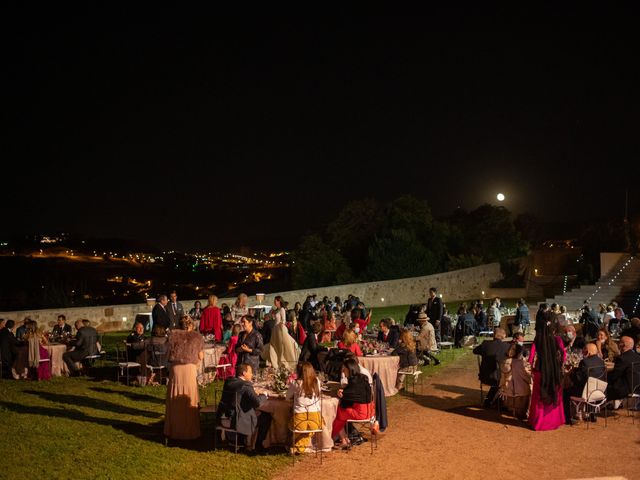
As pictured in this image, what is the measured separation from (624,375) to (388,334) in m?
4.76

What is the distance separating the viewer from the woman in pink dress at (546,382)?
9102mm

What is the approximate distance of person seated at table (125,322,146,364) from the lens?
12509 mm

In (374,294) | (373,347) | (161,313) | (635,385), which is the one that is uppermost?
(161,313)

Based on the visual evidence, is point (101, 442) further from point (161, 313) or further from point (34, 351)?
point (161, 313)

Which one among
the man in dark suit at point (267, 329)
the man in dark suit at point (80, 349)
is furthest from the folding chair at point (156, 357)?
the man in dark suit at point (267, 329)

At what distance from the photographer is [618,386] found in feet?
31.8

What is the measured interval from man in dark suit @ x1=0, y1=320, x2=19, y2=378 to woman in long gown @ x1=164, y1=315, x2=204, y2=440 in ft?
19.4

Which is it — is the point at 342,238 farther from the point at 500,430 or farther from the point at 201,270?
the point at 500,430

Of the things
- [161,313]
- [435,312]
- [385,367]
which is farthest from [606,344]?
[161,313]

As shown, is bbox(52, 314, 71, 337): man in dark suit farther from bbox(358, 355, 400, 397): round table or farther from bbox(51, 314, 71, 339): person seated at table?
bbox(358, 355, 400, 397): round table

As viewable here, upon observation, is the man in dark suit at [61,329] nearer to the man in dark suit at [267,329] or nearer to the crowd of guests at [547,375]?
the man in dark suit at [267,329]

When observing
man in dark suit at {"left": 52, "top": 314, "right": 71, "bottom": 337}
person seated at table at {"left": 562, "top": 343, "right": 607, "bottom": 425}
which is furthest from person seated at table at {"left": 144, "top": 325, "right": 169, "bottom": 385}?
person seated at table at {"left": 562, "top": 343, "right": 607, "bottom": 425}

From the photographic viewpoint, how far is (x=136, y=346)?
12.6m

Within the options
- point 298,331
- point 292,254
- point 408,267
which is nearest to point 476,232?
point 408,267
